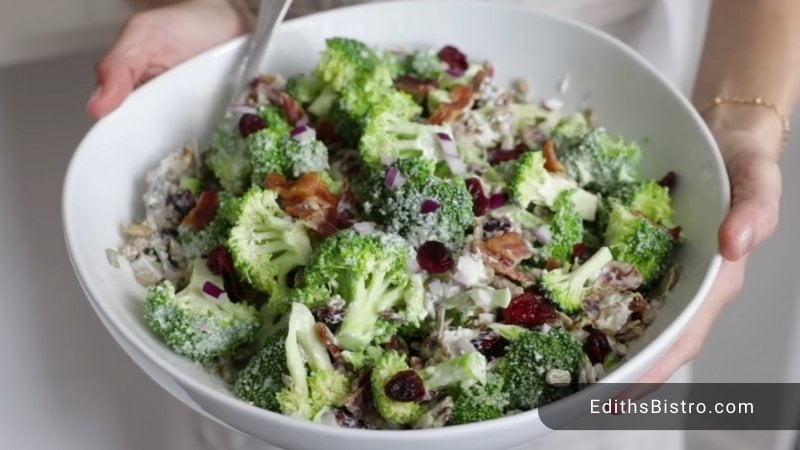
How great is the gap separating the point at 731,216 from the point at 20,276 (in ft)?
4.03

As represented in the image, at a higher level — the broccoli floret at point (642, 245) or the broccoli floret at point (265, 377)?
the broccoli floret at point (642, 245)

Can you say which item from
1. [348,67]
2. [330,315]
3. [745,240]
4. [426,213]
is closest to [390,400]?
[330,315]

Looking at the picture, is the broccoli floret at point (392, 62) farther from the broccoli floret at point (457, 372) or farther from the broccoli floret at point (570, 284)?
the broccoli floret at point (457, 372)

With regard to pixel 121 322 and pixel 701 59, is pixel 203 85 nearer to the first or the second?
pixel 121 322

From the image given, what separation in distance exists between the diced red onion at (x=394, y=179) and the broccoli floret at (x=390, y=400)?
0.24m

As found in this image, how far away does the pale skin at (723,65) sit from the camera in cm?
119

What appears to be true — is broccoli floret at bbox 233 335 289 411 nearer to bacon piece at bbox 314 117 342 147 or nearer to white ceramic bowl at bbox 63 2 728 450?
white ceramic bowl at bbox 63 2 728 450

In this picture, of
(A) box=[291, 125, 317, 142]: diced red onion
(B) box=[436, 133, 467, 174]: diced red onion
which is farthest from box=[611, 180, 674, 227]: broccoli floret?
(A) box=[291, 125, 317, 142]: diced red onion

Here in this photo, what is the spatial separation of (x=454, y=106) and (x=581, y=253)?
0.31 metres

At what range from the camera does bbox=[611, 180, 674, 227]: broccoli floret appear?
1202 millimetres

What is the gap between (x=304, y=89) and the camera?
1.35m

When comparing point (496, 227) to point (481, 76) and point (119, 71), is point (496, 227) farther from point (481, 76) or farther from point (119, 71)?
point (119, 71)

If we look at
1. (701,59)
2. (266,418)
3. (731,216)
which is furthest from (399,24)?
(266,418)

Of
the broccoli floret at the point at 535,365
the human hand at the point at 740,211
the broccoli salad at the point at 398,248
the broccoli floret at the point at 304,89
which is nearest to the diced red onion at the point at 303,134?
the broccoli salad at the point at 398,248
